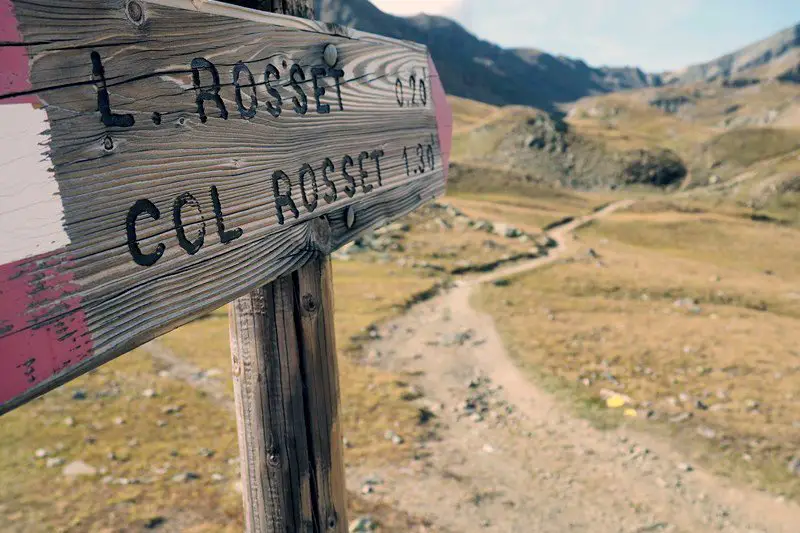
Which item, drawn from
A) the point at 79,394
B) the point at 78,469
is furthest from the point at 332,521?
the point at 79,394

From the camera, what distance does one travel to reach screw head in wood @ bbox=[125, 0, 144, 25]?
1.42 meters

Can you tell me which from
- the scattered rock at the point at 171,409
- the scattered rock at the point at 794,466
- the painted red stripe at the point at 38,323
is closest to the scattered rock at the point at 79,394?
the scattered rock at the point at 171,409

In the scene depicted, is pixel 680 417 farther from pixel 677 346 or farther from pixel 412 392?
pixel 412 392

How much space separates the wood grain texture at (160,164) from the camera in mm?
1241

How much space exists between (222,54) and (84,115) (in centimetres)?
55

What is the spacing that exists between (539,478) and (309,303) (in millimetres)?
7653

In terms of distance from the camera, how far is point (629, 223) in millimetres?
41031

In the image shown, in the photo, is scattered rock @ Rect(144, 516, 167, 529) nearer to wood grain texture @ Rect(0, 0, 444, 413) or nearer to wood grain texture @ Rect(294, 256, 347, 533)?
wood grain texture @ Rect(294, 256, 347, 533)

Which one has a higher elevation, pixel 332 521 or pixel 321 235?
pixel 321 235

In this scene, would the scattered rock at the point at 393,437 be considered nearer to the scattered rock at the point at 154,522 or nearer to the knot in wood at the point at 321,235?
the scattered rock at the point at 154,522

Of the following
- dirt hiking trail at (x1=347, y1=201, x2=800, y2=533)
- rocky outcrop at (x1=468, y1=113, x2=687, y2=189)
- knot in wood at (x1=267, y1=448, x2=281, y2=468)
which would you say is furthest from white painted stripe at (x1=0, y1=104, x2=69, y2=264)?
rocky outcrop at (x1=468, y1=113, x2=687, y2=189)

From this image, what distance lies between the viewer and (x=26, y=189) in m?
1.18

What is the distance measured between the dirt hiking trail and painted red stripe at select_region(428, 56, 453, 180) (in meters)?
5.65

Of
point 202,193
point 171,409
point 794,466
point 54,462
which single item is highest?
point 202,193
